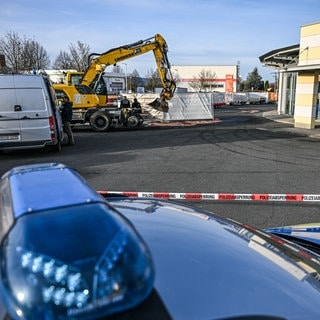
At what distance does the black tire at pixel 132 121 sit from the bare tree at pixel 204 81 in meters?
68.8

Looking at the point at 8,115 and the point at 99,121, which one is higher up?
the point at 8,115

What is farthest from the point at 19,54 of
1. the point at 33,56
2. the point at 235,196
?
the point at 235,196

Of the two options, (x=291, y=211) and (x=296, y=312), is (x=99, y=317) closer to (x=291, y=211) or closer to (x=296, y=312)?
(x=296, y=312)

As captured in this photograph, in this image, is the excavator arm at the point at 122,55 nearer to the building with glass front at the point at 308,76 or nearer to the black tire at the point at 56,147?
the building with glass front at the point at 308,76

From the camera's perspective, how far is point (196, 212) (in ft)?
7.12

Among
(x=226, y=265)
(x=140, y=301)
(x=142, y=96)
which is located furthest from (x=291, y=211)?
(x=142, y=96)

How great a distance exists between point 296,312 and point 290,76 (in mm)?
30828

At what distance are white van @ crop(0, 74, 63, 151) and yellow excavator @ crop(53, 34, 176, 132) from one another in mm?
8216

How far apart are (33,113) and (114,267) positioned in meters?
10.9

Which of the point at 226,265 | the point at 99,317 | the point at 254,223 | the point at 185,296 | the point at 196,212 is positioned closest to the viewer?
the point at 99,317

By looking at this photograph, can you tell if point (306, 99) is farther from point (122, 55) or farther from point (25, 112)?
point (25, 112)

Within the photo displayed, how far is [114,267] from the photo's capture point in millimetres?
1019

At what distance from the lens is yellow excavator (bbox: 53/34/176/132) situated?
65.7ft

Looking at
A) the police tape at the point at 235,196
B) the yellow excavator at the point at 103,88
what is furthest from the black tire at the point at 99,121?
the police tape at the point at 235,196
